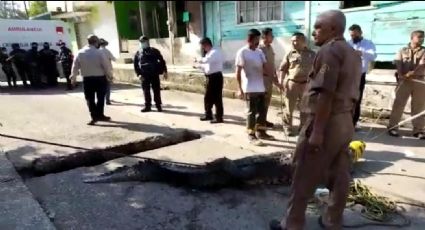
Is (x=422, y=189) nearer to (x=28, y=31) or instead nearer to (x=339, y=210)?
(x=339, y=210)

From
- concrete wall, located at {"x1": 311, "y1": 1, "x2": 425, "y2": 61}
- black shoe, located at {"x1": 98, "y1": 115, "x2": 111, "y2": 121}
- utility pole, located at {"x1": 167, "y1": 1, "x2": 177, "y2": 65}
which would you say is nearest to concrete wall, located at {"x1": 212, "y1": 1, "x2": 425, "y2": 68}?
concrete wall, located at {"x1": 311, "y1": 1, "x2": 425, "y2": 61}

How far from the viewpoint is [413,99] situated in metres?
5.76

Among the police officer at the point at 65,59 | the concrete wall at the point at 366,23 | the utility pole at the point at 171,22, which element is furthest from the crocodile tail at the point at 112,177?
the utility pole at the point at 171,22

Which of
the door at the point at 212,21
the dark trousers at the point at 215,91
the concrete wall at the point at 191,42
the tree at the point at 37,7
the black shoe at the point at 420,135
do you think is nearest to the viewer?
the black shoe at the point at 420,135

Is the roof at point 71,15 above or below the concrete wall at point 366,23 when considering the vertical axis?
above

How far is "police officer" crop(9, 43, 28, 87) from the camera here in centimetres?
974

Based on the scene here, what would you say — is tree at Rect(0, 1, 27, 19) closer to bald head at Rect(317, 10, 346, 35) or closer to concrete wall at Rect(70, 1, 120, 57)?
bald head at Rect(317, 10, 346, 35)

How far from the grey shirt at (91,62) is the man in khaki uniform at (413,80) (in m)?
4.96

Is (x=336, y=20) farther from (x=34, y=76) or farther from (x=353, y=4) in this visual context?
(x=34, y=76)

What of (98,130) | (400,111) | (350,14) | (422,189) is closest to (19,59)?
(98,130)

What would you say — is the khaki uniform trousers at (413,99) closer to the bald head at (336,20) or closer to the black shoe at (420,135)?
the black shoe at (420,135)

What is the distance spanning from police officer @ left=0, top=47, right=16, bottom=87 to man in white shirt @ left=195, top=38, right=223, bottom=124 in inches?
173

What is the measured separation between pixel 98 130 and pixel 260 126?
2.78 m

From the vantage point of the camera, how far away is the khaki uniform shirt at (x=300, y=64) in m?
5.50
